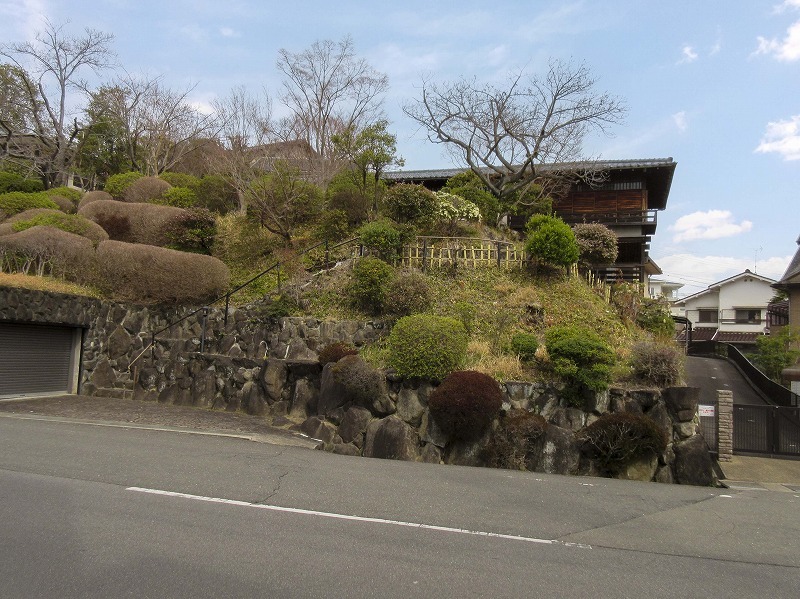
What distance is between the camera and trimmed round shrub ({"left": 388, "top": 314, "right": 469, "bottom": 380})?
12625mm

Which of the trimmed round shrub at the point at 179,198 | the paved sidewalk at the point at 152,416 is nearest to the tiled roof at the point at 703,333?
the trimmed round shrub at the point at 179,198

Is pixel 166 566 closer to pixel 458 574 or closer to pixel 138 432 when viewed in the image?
pixel 458 574

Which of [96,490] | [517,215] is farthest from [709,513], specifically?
[517,215]

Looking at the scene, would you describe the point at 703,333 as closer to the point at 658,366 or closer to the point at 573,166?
the point at 573,166

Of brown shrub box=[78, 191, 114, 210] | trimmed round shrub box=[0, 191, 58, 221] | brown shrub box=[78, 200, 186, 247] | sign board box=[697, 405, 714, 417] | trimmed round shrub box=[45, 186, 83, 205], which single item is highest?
trimmed round shrub box=[45, 186, 83, 205]

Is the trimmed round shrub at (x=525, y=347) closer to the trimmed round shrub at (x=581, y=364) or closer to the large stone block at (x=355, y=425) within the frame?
the trimmed round shrub at (x=581, y=364)

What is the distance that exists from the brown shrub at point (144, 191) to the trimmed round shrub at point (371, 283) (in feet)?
41.5

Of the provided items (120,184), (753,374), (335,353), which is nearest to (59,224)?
(120,184)

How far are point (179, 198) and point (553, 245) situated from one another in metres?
15.2

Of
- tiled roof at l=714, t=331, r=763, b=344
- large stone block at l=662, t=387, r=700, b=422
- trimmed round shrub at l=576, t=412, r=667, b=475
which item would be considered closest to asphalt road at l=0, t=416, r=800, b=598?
trimmed round shrub at l=576, t=412, r=667, b=475

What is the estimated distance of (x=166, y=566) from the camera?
17.1 feet

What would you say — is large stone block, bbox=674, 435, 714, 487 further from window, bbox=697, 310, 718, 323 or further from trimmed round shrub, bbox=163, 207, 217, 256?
window, bbox=697, 310, 718, 323

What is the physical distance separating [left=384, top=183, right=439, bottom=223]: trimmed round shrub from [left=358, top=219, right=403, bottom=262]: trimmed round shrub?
0.60 meters

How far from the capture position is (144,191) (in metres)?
25.2
